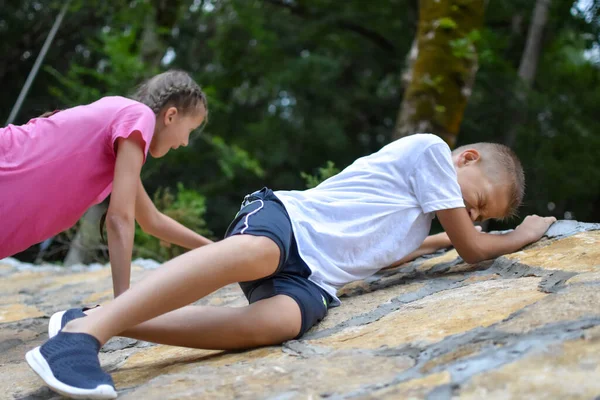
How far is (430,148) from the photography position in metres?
2.04

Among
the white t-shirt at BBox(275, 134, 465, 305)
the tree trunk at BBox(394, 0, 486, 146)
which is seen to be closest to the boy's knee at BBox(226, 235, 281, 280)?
the white t-shirt at BBox(275, 134, 465, 305)

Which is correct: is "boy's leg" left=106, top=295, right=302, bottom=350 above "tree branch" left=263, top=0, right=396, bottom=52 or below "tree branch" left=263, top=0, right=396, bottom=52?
below

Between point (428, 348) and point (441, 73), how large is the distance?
375cm

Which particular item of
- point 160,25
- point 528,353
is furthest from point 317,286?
point 160,25

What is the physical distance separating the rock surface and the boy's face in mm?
163

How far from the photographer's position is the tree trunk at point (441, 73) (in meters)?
4.71

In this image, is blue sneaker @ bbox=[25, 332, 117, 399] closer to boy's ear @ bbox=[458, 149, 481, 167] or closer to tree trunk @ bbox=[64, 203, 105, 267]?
boy's ear @ bbox=[458, 149, 481, 167]

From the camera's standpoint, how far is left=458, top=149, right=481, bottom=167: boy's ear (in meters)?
2.14

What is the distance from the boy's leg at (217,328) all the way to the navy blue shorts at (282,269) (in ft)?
0.32

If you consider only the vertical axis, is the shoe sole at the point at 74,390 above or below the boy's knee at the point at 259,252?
below

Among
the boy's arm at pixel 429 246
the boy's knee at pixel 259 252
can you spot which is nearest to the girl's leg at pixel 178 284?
the boy's knee at pixel 259 252

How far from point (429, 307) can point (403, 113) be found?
10.8 feet

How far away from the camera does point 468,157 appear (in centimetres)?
216

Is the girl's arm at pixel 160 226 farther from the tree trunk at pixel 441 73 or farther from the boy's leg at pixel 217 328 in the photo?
the tree trunk at pixel 441 73
